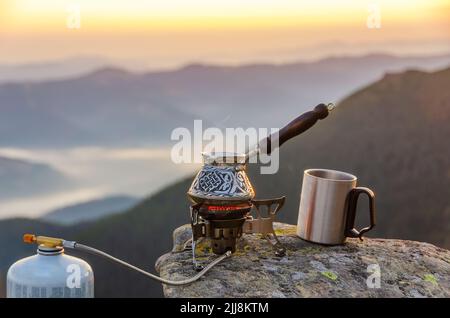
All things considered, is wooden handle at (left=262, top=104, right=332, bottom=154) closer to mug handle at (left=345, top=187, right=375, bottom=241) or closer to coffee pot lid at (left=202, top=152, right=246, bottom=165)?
coffee pot lid at (left=202, top=152, right=246, bottom=165)

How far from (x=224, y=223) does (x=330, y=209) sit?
1.66 feet

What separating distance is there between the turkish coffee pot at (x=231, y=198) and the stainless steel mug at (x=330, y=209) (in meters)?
0.16

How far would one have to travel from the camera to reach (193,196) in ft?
8.59

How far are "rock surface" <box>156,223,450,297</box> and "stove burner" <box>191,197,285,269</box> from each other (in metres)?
0.05

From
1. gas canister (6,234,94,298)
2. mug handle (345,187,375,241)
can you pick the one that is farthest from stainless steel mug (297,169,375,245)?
gas canister (6,234,94,298)

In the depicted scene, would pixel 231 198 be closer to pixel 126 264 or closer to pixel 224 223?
pixel 224 223

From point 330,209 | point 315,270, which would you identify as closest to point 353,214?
point 330,209

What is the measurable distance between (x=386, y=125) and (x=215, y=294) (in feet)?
12.4

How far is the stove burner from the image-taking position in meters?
2.57

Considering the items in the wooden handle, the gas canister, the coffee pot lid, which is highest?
the wooden handle

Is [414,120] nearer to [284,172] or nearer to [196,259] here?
[284,172]

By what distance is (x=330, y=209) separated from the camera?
2.79 meters

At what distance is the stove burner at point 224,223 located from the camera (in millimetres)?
2568

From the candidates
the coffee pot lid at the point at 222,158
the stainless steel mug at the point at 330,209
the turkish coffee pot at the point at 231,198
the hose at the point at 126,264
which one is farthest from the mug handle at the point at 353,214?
the hose at the point at 126,264
